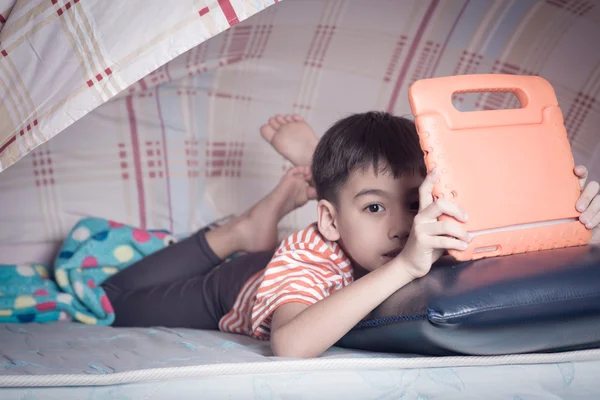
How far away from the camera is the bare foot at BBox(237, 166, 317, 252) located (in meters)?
1.78

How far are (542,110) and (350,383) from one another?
0.57 meters

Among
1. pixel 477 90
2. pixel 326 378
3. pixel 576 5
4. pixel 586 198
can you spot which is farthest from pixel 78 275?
pixel 576 5

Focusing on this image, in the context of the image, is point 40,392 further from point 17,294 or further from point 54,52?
point 17,294

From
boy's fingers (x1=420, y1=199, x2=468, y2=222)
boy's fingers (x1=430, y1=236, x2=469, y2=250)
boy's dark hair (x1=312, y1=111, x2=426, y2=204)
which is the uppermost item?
boy's dark hair (x1=312, y1=111, x2=426, y2=204)

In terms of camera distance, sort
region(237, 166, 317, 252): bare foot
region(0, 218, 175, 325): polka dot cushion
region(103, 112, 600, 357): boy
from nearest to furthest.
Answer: region(103, 112, 600, 357): boy → region(0, 218, 175, 325): polka dot cushion → region(237, 166, 317, 252): bare foot

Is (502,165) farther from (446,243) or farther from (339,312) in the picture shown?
(339,312)

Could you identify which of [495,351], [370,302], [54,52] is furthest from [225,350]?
[54,52]

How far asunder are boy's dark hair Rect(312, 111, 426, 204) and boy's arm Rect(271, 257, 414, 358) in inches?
8.4

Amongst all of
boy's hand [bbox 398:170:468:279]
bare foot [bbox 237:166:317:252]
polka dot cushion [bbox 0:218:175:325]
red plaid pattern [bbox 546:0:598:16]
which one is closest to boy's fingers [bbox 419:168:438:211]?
boy's hand [bbox 398:170:468:279]

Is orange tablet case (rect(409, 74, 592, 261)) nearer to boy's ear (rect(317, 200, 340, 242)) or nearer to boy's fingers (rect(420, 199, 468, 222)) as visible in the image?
boy's fingers (rect(420, 199, 468, 222))

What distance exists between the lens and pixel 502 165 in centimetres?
108

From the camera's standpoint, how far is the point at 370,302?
1.03 m

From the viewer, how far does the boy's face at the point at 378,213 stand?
1.17m

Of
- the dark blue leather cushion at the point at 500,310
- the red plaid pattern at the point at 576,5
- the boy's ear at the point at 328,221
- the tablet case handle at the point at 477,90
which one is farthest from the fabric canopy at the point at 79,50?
the red plaid pattern at the point at 576,5
